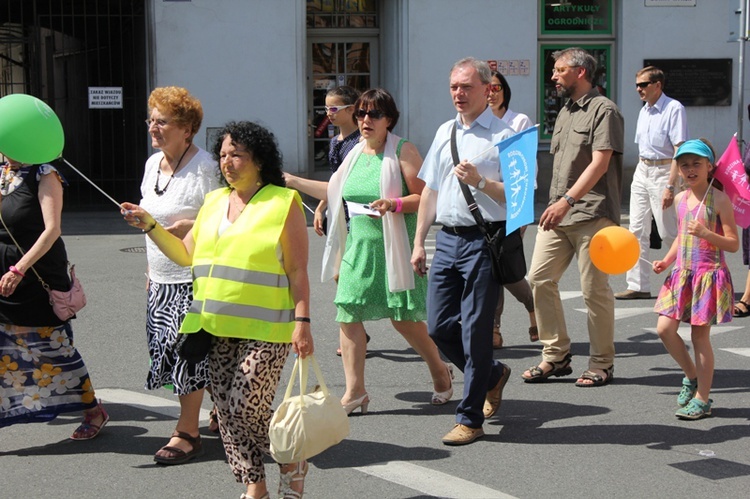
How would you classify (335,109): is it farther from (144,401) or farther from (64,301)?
(64,301)

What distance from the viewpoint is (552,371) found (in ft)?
23.6

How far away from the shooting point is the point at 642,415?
6.35 metres

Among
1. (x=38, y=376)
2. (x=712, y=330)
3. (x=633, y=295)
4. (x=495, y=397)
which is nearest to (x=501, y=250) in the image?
(x=495, y=397)

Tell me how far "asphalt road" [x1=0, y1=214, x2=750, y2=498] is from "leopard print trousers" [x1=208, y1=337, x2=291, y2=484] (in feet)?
1.34

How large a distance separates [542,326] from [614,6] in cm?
1325

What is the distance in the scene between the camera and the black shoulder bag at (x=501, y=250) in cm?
571

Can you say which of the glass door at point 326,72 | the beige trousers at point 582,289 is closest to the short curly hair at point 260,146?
the beige trousers at point 582,289

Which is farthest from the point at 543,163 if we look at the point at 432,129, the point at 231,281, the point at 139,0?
the point at 231,281

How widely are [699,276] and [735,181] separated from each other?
56 cm

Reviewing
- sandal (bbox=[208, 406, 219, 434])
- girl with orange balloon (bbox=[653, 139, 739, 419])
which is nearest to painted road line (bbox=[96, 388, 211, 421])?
sandal (bbox=[208, 406, 219, 434])

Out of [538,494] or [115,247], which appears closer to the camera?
[538,494]

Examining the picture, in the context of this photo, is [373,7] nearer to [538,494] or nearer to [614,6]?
[614,6]

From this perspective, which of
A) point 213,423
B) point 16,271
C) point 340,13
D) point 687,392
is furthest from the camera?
point 340,13

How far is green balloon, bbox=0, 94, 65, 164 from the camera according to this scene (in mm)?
5207
